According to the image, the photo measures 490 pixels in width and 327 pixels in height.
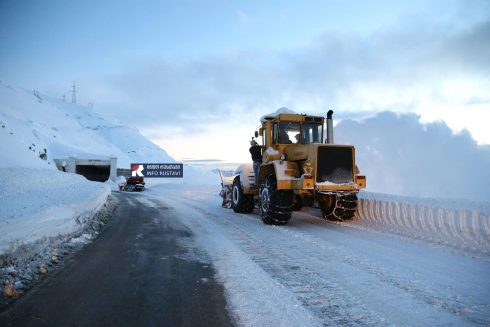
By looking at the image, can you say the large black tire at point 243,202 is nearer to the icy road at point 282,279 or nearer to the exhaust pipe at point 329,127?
the exhaust pipe at point 329,127

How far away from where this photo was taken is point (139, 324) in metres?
2.64

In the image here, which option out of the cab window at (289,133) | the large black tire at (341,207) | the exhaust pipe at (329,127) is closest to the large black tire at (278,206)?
the large black tire at (341,207)

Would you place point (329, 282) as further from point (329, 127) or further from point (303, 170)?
point (329, 127)

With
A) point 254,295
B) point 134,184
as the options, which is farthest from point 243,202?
point 134,184

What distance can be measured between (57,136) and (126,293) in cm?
7248

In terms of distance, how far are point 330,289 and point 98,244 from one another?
4435mm

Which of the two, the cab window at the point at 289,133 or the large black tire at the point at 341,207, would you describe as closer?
the large black tire at the point at 341,207

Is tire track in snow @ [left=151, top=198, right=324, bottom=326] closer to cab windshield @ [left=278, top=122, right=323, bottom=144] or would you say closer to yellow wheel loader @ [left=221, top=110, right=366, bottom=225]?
yellow wheel loader @ [left=221, top=110, right=366, bottom=225]

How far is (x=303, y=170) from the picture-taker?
26.2ft

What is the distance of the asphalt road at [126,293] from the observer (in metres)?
2.74

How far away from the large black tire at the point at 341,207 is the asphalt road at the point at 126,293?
4.47m

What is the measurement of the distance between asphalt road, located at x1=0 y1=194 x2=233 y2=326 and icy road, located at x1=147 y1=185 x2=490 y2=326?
0.32 metres

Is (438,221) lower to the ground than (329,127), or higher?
lower

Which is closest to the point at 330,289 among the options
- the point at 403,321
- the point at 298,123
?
the point at 403,321
